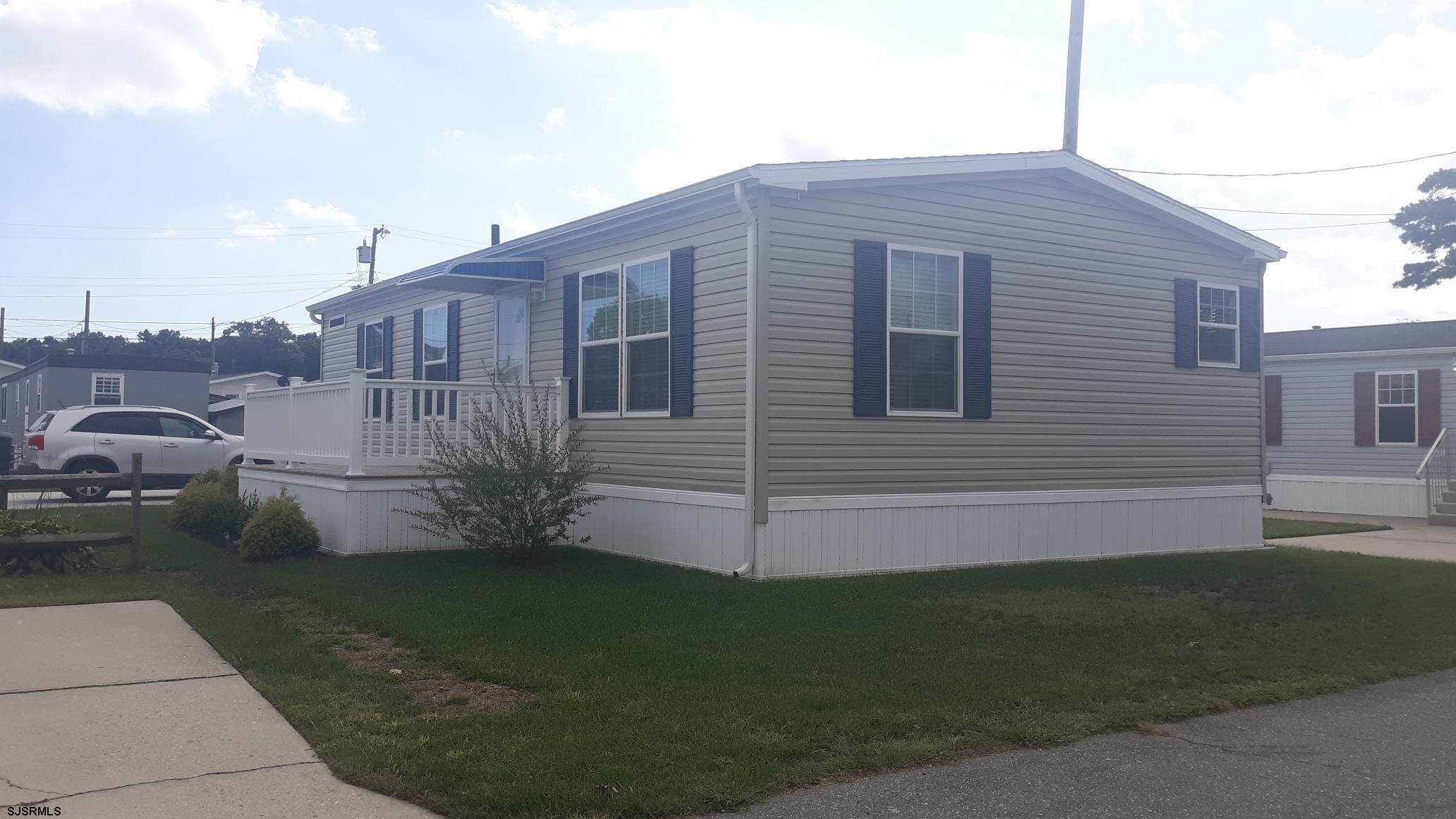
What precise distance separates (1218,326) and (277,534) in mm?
10856

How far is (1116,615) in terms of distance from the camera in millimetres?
8609

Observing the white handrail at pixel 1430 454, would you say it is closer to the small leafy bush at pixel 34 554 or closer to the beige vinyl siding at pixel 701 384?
the beige vinyl siding at pixel 701 384

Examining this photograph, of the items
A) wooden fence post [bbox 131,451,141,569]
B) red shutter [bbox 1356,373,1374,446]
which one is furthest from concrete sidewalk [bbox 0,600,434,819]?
red shutter [bbox 1356,373,1374,446]

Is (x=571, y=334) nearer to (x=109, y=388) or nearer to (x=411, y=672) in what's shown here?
(x=411, y=672)

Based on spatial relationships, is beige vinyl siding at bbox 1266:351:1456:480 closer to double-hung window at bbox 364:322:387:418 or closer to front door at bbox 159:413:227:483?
double-hung window at bbox 364:322:387:418

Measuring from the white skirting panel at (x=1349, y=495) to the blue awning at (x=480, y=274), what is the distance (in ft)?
54.2

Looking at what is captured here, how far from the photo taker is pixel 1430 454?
19719 mm

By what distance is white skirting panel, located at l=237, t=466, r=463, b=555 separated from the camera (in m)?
11.3

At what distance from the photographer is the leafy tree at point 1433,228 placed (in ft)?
99.1

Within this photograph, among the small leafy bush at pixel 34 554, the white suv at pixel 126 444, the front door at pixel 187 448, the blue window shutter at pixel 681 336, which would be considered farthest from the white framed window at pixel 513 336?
the front door at pixel 187 448

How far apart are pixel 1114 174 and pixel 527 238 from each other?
6.65m

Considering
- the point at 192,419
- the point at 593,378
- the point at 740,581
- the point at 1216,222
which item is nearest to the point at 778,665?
the point at 740,581

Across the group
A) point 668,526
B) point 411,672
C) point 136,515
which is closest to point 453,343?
point 136,515

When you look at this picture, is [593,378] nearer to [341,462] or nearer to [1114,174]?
[341,462]
